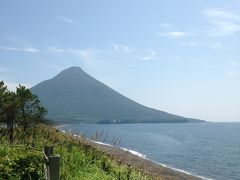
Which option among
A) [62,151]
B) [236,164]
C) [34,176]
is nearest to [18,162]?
[34,176]

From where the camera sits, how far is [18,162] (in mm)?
10258

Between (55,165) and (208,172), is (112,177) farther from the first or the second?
(208,172)

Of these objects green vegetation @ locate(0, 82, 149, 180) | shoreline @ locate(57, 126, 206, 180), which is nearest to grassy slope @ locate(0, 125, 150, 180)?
green vegetation @ locate(0, 82, 149, 180)

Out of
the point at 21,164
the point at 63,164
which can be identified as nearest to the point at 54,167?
the point at 21,164

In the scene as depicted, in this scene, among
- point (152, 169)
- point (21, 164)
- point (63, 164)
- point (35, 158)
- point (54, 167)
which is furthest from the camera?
point (152, 169)

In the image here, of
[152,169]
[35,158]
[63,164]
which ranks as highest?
[35,158]

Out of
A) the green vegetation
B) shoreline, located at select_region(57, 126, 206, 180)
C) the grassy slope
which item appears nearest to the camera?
the grassy slope

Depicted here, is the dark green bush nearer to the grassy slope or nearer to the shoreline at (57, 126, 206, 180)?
the grassy slope

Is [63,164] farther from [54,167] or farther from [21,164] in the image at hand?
[54,167]

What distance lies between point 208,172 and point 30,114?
32.2 metres

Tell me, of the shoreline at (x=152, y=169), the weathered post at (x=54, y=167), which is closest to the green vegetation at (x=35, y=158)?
the weathered post at (x=54, y=167)

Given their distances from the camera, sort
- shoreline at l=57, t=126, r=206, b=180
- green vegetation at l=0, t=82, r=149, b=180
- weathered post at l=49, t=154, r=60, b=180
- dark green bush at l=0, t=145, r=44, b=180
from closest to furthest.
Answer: weathered post at l=49, t=154, r=60, b=180 → dark green bush at l=0, t=145, r=44, b=180 → green vegetation at l=0, t=82, r=149, b=180 → shoreline at l=57, t=126, r=206, b=180

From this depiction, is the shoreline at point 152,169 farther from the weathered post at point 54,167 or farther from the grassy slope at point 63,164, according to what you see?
the weathered post at point 54,167

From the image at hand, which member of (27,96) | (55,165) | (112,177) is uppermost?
(27,96)
